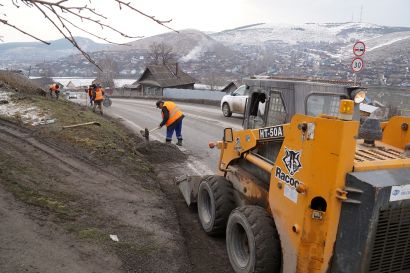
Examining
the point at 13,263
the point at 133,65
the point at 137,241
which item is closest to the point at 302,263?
the point at 137,241

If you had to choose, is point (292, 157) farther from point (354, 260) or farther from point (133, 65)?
point (133, 65)

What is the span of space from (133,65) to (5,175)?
404 feet

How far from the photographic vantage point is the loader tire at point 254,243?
4.36 meters

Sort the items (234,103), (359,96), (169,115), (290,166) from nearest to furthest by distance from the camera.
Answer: (290,166), (359,96), (169,115), (234,103)

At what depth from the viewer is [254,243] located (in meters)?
4.43

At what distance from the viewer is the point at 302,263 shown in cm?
390

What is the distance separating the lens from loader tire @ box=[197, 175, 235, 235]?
5746 mm

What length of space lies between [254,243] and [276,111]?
185cm

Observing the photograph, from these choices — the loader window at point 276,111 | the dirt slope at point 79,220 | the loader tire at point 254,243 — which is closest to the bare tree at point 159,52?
the dirt slope at point 79,220

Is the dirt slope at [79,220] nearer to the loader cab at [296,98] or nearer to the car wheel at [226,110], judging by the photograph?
the loader cab at [296,98]

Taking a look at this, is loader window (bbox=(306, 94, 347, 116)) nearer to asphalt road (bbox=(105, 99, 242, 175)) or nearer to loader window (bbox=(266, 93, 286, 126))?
loader window (bbox=(266, 93, 286, 126))

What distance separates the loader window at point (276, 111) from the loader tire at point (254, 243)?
1256 mm

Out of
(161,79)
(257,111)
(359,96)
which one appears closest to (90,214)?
(257,111)

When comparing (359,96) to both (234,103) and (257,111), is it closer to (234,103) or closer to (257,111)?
(257,111)
